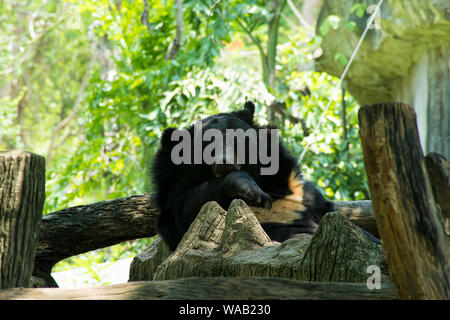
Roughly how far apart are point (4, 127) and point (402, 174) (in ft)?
34.5

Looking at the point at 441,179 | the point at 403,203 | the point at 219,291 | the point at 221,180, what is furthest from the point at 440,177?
the point at 221,180

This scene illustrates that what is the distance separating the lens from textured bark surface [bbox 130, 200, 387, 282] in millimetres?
1829

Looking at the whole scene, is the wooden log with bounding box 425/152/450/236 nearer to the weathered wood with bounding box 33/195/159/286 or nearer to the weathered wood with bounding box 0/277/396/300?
the weathered wood with bounding box 0/277/396/300

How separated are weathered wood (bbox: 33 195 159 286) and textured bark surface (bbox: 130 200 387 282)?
144 centimetres

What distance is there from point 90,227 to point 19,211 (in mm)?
1938

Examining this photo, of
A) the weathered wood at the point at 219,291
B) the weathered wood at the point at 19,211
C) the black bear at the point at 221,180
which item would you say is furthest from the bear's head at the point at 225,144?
the weathered wood at the point at 219,291

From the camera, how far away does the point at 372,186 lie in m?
1.44

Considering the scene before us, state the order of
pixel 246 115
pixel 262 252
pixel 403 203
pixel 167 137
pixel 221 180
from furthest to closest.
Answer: pixel 246 115, pixel 167 137, pixel 221 180, pixel 262 252, pixel 403 203

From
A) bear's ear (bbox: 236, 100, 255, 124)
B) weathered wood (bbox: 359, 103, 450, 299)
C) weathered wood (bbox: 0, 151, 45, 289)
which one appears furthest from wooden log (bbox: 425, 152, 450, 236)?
bear's ear (bbox: 236, 100, 255, 124)

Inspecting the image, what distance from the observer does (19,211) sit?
193cm

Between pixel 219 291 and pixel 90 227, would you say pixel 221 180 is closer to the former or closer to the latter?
pixel 90 227

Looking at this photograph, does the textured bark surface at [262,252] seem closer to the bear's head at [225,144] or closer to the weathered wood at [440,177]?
the weathered wood at [440,177]

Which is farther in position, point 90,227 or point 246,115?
point 90,227
